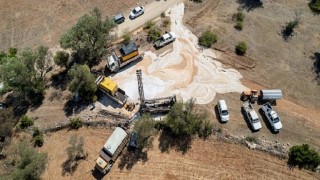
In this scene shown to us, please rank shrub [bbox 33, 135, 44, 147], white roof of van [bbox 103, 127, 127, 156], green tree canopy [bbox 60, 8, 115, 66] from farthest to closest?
green tree canopy [bbox 60, 8, 115, 66]
shrub [bbox 33, 135, 44, 147]
white roof of van [bbox 103, 127, 127, 156]

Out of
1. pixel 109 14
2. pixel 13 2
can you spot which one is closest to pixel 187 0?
pixel 109 14

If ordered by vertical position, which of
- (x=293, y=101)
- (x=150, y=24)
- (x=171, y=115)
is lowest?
(x=293, y=101)

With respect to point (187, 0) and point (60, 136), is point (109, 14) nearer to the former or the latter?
point (187, 0)

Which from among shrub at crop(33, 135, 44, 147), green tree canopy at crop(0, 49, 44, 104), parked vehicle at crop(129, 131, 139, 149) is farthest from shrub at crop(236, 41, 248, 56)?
shrub at crop(33, 135, 44, 147)

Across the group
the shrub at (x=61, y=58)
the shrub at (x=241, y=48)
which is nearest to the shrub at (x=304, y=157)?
the shrub at (x=241, y=48)

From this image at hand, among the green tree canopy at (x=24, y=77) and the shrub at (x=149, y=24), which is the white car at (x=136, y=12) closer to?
the shrub at (x=149, y=24)

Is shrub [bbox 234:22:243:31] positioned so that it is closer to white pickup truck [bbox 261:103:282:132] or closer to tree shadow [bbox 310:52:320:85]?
tree shadow [bbox 310:52:320:85]
